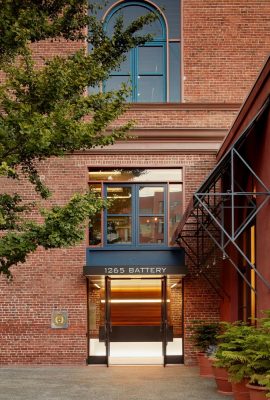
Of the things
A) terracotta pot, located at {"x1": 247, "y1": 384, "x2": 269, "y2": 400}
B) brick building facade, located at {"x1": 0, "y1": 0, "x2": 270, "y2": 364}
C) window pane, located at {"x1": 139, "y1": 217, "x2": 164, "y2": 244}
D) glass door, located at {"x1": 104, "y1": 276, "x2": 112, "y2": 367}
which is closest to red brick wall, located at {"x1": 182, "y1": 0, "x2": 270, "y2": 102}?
brick building facade, located at {"x1": 0, "y1": 0, "x2": 270, "y2": 364}

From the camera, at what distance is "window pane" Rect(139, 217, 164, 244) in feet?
56.2

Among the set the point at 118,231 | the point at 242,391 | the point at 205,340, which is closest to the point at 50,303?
the point at 118,231

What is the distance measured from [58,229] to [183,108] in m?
8.13

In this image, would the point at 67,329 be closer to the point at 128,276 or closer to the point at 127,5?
the point at 128,276

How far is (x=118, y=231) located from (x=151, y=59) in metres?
5.23

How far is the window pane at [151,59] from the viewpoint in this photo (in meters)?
17.8

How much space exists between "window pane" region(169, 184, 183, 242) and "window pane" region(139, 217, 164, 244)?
29 centimetres

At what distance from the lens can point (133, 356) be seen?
16.8m

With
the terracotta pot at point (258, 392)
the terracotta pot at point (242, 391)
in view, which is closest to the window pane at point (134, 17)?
the terracotta pot at point (242, 391)

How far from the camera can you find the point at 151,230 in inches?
675

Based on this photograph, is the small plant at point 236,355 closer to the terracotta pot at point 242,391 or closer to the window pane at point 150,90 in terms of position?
the terracotta pot at point 242,391

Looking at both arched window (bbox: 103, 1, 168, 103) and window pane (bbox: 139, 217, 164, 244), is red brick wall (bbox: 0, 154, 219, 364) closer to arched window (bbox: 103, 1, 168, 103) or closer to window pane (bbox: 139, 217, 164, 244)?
window pane (bbox: 139, 217, 164, 244)

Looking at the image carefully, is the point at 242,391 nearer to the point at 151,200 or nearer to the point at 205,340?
the point at 205,340

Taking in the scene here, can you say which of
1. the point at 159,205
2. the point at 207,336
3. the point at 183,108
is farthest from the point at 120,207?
the point at 207,336
